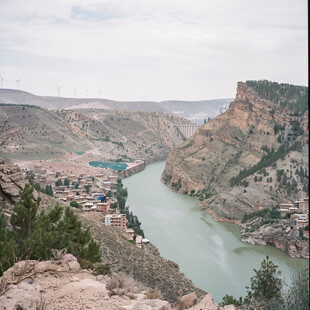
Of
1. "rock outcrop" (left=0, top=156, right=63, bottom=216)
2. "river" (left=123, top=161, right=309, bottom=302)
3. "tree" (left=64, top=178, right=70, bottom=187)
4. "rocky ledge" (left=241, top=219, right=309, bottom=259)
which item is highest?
"rock outcrop" (left=0, top=156, right=63, bottom=216)

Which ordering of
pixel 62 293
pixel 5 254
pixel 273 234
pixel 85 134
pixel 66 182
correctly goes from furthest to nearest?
pixel 85 134, pixel 66 182, pixel 273 234, pixel 5 254, pixel 62 293

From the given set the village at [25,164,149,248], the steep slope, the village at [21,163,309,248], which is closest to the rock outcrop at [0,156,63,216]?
the village at [21,163,309,248]

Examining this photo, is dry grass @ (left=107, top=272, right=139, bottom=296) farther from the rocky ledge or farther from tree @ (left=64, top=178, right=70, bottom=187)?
tree @ (left=64, top=178, right=70, bottom=187)

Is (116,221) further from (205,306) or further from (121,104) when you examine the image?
(121,104)

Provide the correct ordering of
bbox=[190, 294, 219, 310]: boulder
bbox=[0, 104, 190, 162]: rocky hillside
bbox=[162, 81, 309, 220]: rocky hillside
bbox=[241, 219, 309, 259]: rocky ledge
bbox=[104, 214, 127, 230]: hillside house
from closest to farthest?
bbox=[190, 294, 219, 310]: boulder
bbox=[104, 214, 127, 230]: hillside house
bbox=[241, 219, 309, 259]: rocky ledge
bbox=[162, 81, 309, 220]: rocky hillside
bbox=[0, 104, 190, 162]: rocky hillside

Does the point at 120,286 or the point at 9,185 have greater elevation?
the point at 9,185

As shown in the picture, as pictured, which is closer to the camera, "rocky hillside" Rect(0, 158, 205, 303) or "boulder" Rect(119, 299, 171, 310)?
"boulder" Rect(119, 299, 171, 310)

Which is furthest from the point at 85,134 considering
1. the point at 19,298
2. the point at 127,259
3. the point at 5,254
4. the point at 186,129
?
the point at 19,298
